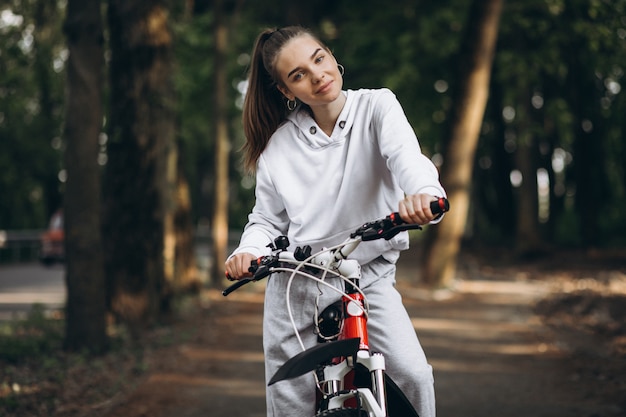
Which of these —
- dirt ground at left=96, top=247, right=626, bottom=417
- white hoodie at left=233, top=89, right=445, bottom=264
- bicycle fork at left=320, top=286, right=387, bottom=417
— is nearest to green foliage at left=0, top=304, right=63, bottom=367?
dirt ground at left=96, top=247, right=626, bottom=417

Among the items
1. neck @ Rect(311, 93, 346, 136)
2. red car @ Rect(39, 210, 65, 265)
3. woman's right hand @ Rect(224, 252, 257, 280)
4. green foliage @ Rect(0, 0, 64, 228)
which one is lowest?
red car @ Rect(39, 210, 65, 265)

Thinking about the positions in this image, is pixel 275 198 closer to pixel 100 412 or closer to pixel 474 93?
pixel 100 412

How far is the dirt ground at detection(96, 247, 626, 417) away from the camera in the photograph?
6.10m

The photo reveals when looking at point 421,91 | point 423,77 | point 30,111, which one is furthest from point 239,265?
point 30,111

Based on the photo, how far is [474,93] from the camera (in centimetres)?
1359

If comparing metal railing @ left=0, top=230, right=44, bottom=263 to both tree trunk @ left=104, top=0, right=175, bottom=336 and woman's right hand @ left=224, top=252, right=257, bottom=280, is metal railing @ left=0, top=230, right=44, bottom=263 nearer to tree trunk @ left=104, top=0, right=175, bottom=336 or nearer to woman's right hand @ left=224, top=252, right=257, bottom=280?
tree trunk @ left=104, top=0, right=175, bottom=336

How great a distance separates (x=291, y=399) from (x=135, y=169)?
21.0 ft

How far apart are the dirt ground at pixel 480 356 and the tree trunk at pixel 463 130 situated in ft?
2.02

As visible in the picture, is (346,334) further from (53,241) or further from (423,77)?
(53,241)

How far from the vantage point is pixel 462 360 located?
7902 millimetres

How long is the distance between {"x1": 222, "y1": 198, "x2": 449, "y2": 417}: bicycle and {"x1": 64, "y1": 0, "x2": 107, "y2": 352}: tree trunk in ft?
16.4

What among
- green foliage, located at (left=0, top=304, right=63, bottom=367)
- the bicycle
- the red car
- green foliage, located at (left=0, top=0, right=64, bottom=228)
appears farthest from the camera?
the red car

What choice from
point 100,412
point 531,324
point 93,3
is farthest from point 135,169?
point 531,324

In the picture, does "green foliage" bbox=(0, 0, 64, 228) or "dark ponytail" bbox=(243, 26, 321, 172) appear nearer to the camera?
"dark ponytail" bbox=(243, 26, 321, 172)
